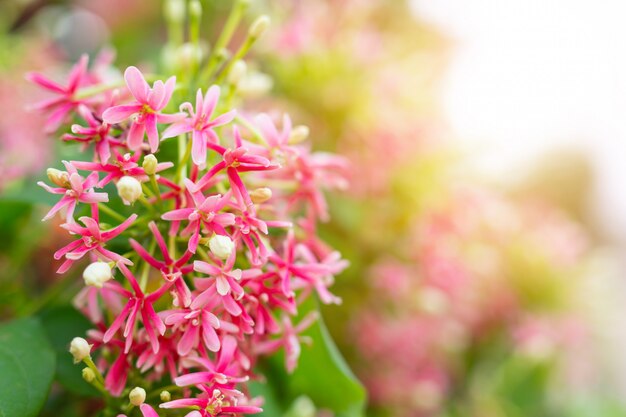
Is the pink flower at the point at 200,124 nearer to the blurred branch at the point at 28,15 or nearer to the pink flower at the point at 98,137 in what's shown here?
the pink flower at the point at 98,137

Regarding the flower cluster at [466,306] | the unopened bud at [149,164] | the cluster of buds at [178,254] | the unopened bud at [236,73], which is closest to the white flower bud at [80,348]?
the cluster of buds at [178,254]

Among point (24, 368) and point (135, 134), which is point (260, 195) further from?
point (24, 368)

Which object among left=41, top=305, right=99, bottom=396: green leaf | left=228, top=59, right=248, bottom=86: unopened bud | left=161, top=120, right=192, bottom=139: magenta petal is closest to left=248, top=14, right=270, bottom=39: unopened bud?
left=228, top=59, right=248, bottom=86: unopened bud

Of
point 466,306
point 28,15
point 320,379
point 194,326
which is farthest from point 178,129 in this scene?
point 28,15

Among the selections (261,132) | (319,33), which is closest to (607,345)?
(319,33)

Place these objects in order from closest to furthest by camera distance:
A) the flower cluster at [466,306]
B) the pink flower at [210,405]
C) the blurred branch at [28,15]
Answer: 1. the pink flower at [210,405]
2. the flower cluster at [466,306]
3. the blurred branch at [28,15]

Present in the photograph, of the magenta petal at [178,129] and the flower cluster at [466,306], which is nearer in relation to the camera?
the magenta petal at [178,129]

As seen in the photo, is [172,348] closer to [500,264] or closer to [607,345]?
[500,264]

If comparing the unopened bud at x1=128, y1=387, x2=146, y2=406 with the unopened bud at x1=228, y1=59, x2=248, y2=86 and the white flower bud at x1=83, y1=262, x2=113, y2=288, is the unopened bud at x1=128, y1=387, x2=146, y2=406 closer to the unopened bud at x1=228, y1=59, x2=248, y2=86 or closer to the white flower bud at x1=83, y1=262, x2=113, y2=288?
the white flower bud at x1=83, y1=262, x2=113, y2=288
